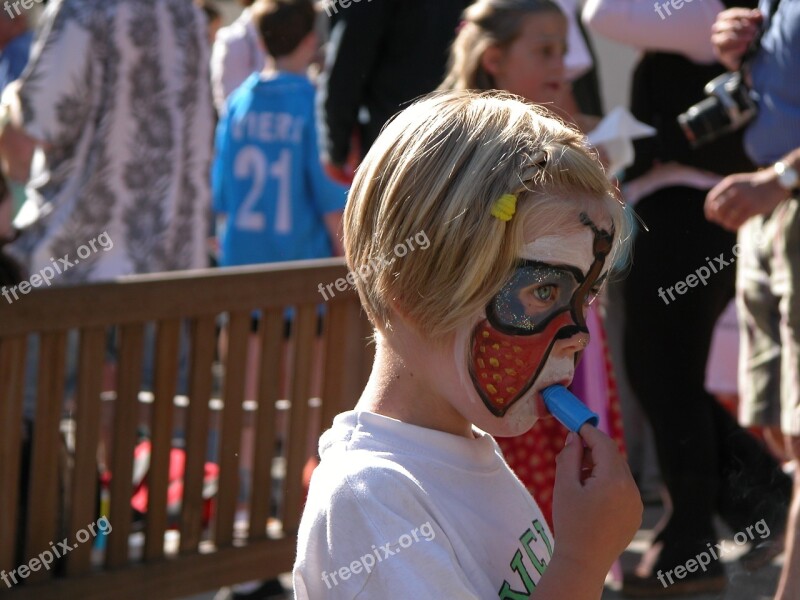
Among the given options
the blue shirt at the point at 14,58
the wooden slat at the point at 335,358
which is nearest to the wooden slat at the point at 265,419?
the wooden slat at the point at 335,358

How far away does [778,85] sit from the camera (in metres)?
3.19

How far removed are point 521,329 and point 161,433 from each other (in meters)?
2.18

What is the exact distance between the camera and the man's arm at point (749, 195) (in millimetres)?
3059

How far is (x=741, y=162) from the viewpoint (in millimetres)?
3660

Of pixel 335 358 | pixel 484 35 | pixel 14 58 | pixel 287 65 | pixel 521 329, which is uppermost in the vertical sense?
pixel 14 58

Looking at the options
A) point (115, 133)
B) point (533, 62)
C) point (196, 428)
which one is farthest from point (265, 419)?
point (533, 62)

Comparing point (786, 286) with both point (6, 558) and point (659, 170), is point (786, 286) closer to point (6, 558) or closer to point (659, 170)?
point (659, 170)

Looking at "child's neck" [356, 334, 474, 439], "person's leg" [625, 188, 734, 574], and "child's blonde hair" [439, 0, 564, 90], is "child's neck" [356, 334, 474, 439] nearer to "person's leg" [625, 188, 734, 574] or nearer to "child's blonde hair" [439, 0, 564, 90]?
"child's blonde hair" [439, 0, 564, 90]

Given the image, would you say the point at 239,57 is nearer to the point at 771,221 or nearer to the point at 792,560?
the point at 771,221

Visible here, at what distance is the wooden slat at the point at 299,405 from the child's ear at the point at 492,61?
37.0 inches

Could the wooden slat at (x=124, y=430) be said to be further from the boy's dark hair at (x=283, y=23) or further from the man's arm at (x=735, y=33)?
the boy's dark hair at (x=283, y=23)

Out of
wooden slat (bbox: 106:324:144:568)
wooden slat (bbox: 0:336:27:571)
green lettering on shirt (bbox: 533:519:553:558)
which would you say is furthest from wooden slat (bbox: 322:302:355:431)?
green lettering on shirt (bbox: 533:519:553:558)

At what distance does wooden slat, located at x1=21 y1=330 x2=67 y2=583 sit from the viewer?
3.29 metres

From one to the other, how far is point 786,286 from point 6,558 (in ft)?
6.79
